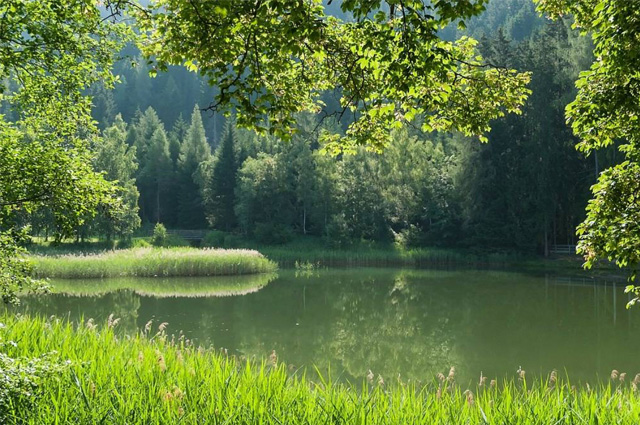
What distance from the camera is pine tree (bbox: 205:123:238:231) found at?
50.9 metres

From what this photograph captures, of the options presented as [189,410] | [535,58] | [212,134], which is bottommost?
[189,410]

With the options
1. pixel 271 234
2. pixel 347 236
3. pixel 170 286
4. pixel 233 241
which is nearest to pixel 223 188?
pixel 233 241

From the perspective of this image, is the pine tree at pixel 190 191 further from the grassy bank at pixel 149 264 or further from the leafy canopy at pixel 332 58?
the leafy canopy at pixel 332 58

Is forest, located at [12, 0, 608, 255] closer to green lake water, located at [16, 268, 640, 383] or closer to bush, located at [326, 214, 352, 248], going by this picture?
bush, located at [326, 214, 352, 248]

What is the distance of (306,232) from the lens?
47688mm

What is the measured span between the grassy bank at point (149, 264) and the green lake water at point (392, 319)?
1068 millimetres

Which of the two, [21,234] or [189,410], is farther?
[21,234]

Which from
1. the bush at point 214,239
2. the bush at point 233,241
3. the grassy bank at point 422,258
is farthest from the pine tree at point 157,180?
the grassy bank at point 422,258

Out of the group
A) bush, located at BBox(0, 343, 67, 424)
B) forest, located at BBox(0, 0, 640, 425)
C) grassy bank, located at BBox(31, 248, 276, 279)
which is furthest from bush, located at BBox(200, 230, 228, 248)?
bush, located at BBox(0, 343, 67, 424)

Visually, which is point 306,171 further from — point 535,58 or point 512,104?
point 512,104

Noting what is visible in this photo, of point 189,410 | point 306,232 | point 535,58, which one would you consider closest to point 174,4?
point 189,410

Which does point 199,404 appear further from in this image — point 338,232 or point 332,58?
point 338,232

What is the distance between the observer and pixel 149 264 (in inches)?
1003

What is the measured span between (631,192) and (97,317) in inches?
542
